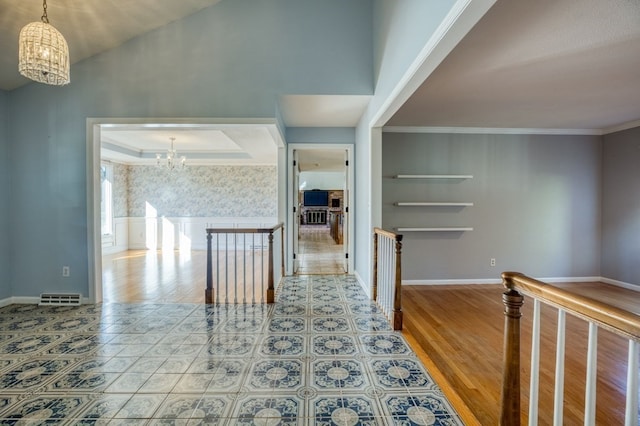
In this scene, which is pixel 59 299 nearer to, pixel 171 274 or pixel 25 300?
pixel 25 300

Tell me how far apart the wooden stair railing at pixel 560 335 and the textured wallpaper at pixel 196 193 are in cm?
700

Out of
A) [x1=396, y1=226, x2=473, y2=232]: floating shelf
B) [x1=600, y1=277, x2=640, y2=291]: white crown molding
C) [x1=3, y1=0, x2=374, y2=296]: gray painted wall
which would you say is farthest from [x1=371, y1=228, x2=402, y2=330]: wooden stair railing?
[x1=600, y1=277, x2=640, y2=291]: white crown molding

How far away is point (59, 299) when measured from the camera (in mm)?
3541

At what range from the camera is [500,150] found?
4.54 meters

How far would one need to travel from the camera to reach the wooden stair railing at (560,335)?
0.84m

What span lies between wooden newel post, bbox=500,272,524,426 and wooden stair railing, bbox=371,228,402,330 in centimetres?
141

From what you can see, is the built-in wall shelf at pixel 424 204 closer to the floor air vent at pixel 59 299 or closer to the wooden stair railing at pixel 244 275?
the wooden stair railing at pixel 244 275

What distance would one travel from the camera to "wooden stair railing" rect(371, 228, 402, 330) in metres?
2.75

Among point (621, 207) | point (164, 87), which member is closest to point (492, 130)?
point (621, 207)

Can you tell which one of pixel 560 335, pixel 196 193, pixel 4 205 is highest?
pixel 196 193

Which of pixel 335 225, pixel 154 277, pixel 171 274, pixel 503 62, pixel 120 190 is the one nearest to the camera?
pixel 503 62

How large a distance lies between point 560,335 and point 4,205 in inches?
206

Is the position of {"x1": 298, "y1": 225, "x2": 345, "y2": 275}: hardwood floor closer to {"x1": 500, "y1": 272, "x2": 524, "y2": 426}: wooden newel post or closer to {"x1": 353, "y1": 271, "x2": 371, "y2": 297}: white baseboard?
{"x1": 353, "y1": 271, "x2": 371, "y2": 297}: white baseboard

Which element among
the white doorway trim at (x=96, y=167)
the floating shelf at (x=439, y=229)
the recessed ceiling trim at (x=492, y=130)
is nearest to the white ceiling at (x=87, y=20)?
the white doorway trim at (x=96, y=167)
